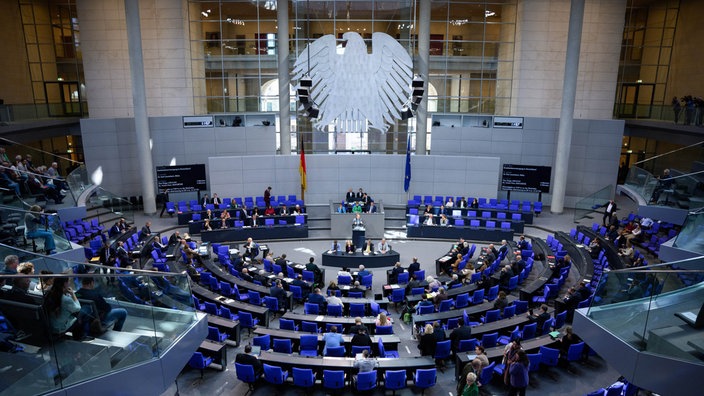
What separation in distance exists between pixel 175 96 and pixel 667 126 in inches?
927

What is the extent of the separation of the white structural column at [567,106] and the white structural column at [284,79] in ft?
42.9

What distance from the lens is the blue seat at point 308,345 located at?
10070 mm

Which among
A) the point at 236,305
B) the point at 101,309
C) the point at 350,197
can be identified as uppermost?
the point at 101,309

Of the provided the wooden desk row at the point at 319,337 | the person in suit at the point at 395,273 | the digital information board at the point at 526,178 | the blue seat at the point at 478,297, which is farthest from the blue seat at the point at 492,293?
the digital information board at the point at 526,178

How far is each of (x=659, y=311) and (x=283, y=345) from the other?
6941 mm

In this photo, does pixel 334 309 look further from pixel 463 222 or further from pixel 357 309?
pixel 463 222

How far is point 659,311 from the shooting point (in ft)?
21.7

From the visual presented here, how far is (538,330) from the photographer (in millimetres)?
10938

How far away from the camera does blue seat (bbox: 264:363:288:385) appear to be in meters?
Answer: 8.91

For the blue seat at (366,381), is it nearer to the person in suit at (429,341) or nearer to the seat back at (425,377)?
the seat back at (425,377)

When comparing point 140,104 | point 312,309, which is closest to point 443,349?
point 312,309

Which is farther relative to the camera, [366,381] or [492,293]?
[492,293]

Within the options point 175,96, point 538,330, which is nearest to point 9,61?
point 175,96

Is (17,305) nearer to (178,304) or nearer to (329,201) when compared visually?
(178,304)
